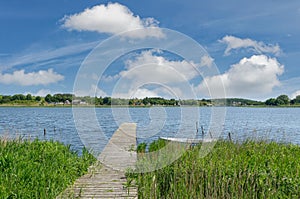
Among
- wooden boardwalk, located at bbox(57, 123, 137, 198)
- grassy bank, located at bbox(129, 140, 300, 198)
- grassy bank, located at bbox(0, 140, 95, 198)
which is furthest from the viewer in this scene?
grassy bank, located at bbox(129, 140, 300, 198)

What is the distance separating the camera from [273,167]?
6223mm

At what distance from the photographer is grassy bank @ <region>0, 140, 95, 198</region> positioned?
16.2 feet

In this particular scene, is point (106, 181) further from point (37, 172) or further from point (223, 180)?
point (223, 180)

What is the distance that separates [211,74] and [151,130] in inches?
340

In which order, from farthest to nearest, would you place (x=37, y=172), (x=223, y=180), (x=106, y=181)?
(x=106, y=181), (x=223, y=180), (x=37, y=172)

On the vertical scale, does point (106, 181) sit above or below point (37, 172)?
below

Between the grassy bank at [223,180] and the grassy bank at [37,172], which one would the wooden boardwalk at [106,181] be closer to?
the grassy bank at [37,172]

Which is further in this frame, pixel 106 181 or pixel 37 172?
pixel 106 181

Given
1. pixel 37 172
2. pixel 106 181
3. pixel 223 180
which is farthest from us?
pixel 106 181

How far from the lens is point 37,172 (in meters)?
5.61

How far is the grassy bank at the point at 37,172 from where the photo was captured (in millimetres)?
4938

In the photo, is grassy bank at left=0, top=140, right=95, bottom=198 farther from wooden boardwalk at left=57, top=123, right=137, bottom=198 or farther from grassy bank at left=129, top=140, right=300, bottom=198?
grassy bank at left=129, top=140, right=300, bottom=198

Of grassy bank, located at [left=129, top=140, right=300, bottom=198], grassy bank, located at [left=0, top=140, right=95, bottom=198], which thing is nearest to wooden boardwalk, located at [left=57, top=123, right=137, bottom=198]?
grassy bank, located at [left=0, top=140, right=95, bottom=198]

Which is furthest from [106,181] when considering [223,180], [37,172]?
[223,180]
